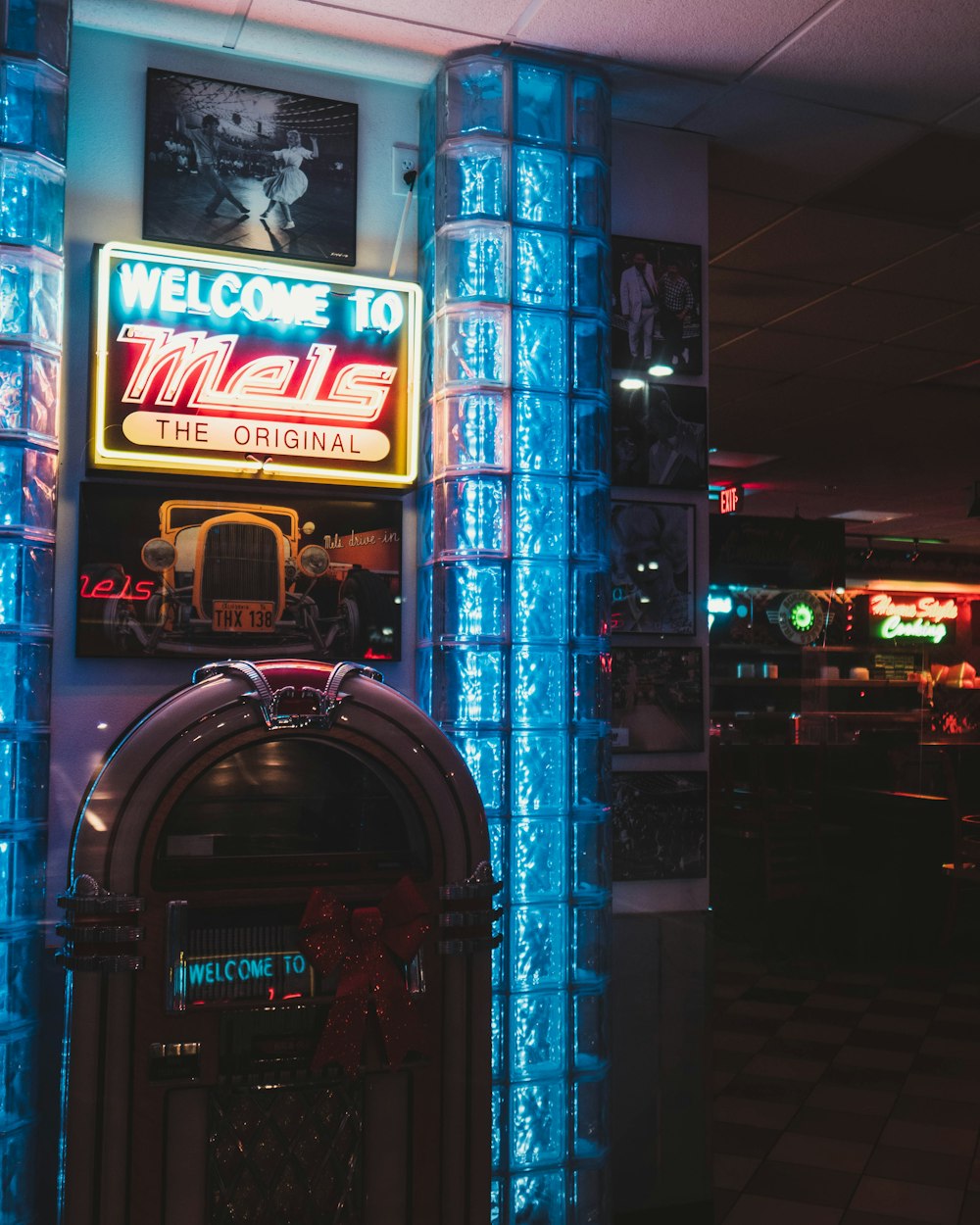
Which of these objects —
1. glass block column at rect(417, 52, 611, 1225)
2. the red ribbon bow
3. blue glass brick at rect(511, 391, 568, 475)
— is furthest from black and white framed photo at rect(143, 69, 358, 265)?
the red ribbon bow

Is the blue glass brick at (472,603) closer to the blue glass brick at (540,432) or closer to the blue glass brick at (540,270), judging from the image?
the blue glass brick at (540,432)

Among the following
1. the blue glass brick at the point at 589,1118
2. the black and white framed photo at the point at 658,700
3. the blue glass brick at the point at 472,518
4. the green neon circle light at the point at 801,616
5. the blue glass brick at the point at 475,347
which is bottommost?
the blue glass brick at the point at 589,1118

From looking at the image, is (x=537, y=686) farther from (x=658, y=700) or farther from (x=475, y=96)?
(x=475, y=96)

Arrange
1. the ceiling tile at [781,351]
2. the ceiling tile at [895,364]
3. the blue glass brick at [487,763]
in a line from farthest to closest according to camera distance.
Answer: the ceiling tile at [895,364] < the ceiling tile at [781,351] < the blue glass brick at [487,763]

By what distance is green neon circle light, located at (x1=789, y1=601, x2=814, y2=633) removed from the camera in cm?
1245

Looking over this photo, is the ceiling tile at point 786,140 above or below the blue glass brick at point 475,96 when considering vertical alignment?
above

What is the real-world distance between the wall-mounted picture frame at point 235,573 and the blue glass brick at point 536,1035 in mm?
1007

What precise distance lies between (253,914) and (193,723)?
39 centimetres

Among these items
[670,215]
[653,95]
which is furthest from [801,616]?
[653,95]

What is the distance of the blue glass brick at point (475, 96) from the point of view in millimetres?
3172

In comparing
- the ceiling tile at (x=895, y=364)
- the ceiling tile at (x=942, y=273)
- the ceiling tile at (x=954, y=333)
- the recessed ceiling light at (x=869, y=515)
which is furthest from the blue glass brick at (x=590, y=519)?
the recessed ceiling light at (x=869, y=515)

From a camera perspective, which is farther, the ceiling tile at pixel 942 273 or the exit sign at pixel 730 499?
the exit sign at pixel 730 499

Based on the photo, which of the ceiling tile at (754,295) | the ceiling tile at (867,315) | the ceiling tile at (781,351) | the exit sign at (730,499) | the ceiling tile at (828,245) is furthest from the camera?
the exit sign at (730,499)

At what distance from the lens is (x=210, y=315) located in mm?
3094
